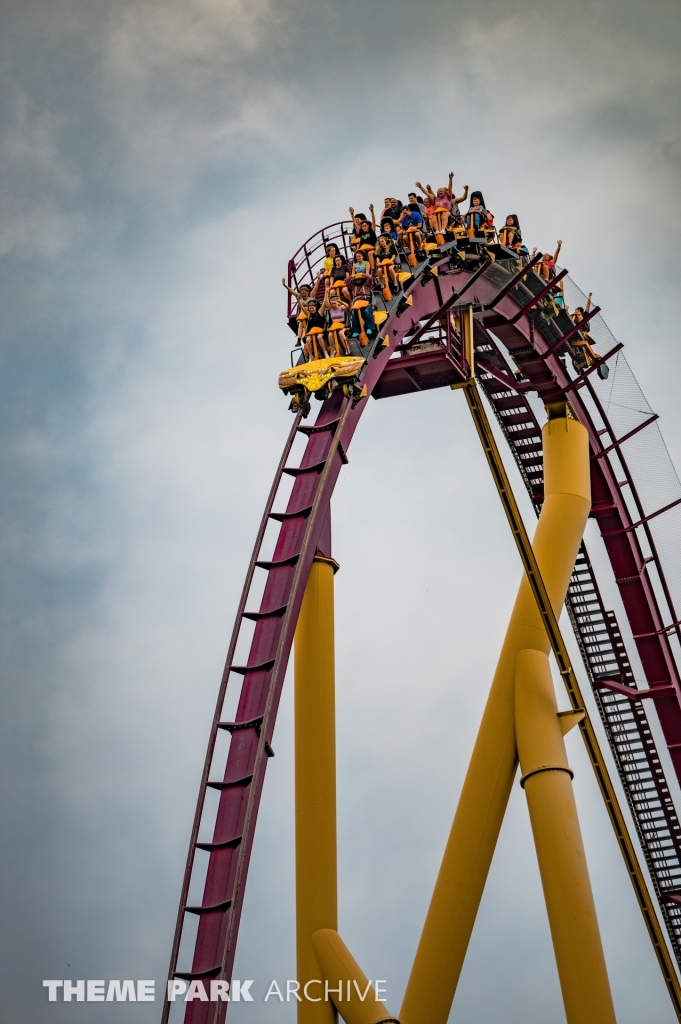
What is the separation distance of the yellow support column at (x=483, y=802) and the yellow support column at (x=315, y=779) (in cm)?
133

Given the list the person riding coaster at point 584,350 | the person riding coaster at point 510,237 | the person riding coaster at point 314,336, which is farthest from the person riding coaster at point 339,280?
the person riding coaster at point 584,350

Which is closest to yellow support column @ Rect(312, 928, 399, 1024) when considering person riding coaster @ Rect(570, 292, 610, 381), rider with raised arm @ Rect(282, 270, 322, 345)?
rider with raised arm @ Rect(282, 270, 322, 345)

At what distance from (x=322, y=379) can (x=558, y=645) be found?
4.01 meters

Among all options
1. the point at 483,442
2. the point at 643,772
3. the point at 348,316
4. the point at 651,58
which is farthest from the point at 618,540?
the point at 651,58

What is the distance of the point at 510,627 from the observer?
12.7 meters

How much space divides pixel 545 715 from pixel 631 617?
436 cm

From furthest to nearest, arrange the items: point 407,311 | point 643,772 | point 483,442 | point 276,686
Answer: point 643,772, point 483,442, point 407,311, point 276,686

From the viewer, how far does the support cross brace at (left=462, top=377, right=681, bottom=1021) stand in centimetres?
1215

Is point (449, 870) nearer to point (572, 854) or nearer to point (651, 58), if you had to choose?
point (572, 854)

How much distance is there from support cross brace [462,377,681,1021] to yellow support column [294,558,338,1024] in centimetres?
223

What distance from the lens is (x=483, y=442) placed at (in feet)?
40.9

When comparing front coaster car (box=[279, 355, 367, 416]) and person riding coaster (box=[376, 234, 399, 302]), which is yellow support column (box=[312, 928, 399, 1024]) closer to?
front coaster car (box=[279, 355, 367, 416])

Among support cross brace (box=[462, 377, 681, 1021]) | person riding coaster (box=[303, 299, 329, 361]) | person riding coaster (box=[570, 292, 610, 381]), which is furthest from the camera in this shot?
person riding coaster (box=[570, 292, 610, 381])

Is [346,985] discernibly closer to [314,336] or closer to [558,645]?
[558,645]
